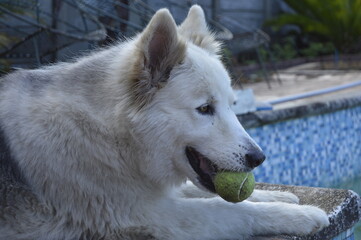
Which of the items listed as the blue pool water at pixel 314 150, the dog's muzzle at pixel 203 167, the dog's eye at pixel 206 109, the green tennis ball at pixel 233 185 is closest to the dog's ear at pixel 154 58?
the dog's eye at pixel 206 109

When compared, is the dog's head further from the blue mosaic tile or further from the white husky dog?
the blue mosaic tile

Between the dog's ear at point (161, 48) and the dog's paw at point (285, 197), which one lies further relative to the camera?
the dog's paw at point (285, 197)

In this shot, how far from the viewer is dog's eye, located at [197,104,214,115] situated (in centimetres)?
240

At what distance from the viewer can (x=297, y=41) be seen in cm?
1433

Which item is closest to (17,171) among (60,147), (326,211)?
(60,147)

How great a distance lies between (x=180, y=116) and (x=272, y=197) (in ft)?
2.50

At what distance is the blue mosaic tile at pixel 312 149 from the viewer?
18.1ft

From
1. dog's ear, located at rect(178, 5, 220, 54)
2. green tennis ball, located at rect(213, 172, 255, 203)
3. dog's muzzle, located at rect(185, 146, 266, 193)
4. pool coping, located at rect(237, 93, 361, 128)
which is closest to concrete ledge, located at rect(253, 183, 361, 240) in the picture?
green tennis ball, located at rect(213, 172, 255, 203)

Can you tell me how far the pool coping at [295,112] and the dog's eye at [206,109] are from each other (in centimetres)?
270

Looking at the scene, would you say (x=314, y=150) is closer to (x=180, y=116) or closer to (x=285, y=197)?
(x=285, y=197)

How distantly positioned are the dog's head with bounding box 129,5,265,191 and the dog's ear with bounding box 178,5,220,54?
12.6 inches

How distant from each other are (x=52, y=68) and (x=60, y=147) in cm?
52

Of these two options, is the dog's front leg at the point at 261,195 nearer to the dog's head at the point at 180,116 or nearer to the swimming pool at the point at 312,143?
the dog's head at the point at 180,116

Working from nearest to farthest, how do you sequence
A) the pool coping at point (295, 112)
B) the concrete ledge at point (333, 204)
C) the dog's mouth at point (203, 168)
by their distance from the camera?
1. the dog's mouth at point (203, 168)
2. the concrete ledge at point (333, 204)
3. the pool coping at point (295, 112)
